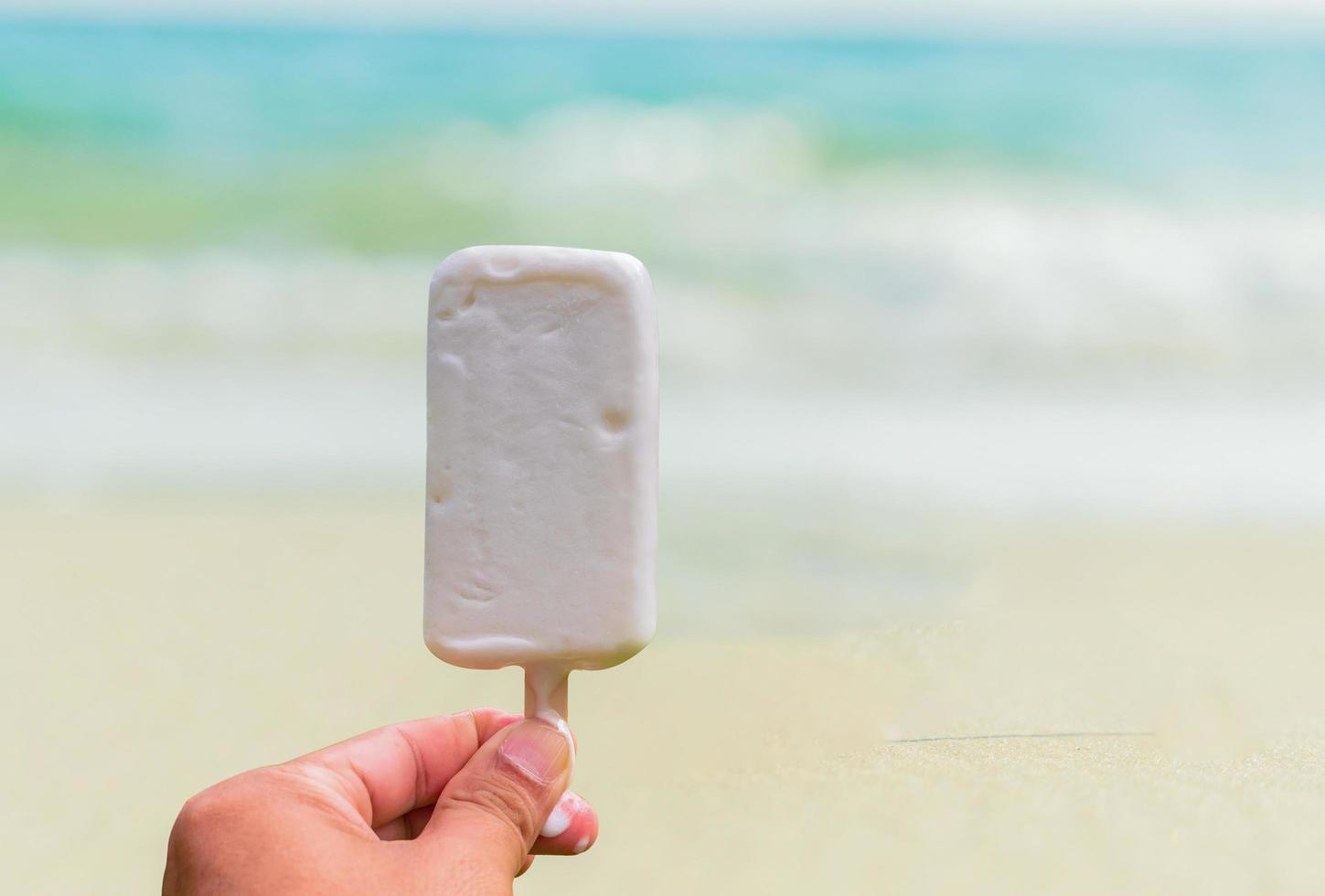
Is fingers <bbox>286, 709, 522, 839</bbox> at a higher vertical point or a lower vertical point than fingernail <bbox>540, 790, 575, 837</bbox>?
higher

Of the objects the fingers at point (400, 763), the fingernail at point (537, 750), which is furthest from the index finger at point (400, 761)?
the fingernail at point (537, 750)

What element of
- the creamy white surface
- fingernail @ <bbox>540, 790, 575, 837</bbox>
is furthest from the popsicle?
fingernail @ <bbox>540, 790, 575, 837</bbox>

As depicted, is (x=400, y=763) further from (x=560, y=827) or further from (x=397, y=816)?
(x=560, y=827)

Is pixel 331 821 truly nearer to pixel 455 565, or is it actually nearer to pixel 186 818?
pixel 186 818

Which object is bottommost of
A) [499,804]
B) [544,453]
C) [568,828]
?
[568,828]

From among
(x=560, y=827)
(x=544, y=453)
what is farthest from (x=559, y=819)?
(x=544, y=453)

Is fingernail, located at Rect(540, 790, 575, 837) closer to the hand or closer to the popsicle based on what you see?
the hand

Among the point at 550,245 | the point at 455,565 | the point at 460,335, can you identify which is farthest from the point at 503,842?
the point at 550,245

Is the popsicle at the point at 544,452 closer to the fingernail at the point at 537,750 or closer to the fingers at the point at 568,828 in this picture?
the fingernail at the point at 537,750
